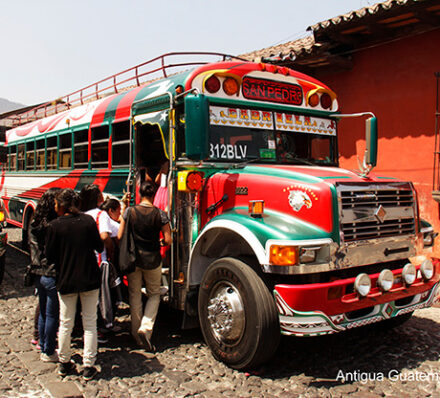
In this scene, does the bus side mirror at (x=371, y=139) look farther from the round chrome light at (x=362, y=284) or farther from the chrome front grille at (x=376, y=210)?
the round chrome light at (x=362, y=284)

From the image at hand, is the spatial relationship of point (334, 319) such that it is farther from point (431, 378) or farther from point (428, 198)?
point (428, 198)

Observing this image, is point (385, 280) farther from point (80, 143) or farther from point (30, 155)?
point (30, 155)

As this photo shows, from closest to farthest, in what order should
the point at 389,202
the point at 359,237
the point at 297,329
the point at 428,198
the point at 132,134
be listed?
1. the point at 297,329
2. the point at 359,237
3. the point at 389,202
4. the point at 132,134
5. the point at 428,198

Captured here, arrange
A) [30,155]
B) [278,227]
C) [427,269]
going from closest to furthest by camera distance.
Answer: [278,227] → [427,269] → [30,155]

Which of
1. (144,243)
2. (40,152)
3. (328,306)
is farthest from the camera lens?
(40,152)

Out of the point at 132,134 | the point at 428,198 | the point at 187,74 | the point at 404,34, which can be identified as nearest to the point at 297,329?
the point at 187,74

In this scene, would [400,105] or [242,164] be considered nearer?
[242,164]

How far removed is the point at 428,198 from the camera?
23.6 ft

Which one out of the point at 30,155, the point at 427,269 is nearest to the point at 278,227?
the point at 427,269

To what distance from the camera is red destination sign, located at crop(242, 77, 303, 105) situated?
450 cm

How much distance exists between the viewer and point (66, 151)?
6.91 meters

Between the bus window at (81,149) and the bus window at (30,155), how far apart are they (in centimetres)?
218

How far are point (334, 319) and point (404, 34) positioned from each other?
230 inches

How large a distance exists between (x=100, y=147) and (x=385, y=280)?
12.8 ft
